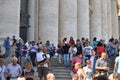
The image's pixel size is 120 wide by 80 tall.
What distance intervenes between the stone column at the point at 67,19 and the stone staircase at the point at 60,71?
10.2m

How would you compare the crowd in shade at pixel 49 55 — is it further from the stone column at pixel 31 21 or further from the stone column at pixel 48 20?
the stone column at pixel 31 21

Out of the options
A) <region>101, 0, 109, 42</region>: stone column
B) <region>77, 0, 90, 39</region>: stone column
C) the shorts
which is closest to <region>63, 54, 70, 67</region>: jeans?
the shorts

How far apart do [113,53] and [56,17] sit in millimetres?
8562

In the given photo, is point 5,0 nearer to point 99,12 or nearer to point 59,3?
point 59,3

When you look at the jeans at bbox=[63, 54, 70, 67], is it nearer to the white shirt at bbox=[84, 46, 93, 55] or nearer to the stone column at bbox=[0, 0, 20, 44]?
the white shirt at bbox=[84, 46, 93, 55]

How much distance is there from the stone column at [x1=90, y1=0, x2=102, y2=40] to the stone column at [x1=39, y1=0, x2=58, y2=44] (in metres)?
15.7

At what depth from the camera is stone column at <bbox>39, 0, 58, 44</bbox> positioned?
3196 cm

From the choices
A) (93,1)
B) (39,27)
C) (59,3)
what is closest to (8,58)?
(39,27)

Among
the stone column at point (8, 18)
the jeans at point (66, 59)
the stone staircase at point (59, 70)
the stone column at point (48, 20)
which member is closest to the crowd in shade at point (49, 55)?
the jeans at point (66, 59)

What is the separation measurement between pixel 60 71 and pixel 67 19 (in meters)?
13.3

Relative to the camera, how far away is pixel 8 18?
25.3 metres

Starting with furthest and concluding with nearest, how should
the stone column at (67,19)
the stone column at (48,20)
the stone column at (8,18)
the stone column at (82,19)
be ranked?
the stone column at (82,19) → the stone column at (67,19) → the stone column at (48,20) → the stone column at (8,18)

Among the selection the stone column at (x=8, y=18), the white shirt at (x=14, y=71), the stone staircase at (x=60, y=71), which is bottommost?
the stone staircase at (x=60, y=71)

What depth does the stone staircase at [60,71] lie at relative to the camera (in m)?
20.3
